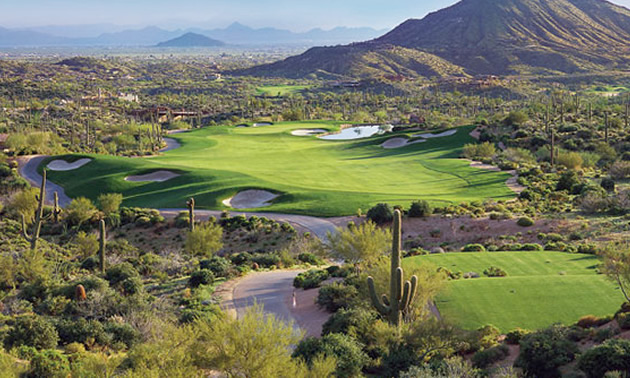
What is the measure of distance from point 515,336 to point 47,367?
47.2 ft

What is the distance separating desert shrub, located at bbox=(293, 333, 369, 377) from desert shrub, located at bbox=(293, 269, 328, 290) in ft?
28.3

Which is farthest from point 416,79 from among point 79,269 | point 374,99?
point 79,269

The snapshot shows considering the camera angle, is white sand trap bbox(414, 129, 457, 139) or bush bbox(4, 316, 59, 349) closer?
bush bbox(4, 316, 59, 349)

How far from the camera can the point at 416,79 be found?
193125mm

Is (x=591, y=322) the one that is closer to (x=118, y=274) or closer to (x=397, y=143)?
(x=118, y=274)

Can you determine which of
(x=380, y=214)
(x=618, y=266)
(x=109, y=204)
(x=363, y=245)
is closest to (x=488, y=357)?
(x=618, y=266)

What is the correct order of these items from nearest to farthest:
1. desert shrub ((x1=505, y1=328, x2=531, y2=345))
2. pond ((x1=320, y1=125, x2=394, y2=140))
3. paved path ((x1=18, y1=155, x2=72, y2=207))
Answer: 1. desert shrub ((x1=505, y1=328, x2=531, y2=345))
2. paved path ((x1=18, y1=155, x2=72, y2=207))
3. pond ((x1=320, y1=125, x2=394, y2=140))

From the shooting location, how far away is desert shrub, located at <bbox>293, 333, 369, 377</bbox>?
55.2ft

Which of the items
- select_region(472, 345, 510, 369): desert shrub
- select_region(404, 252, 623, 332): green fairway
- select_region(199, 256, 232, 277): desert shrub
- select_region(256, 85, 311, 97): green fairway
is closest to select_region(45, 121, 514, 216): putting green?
select_region(199, 256, 232, 277): desert shrub

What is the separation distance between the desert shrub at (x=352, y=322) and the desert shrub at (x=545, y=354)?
16.0ft

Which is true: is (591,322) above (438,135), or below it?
above

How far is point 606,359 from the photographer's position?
51.2ft

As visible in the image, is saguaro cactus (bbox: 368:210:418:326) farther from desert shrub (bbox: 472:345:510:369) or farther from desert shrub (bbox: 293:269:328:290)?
desert shrub (bbox: 293:269:328:290)

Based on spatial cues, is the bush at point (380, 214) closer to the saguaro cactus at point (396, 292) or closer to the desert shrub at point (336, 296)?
the desert shrub at point (336, 296)
